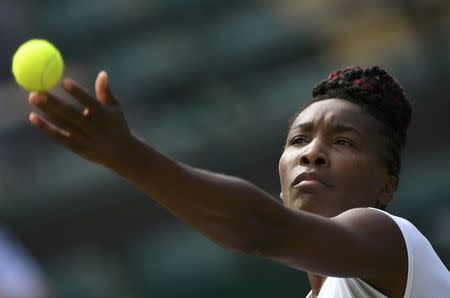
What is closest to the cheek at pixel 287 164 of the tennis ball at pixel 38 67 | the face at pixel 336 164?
the face at pixel 336 164

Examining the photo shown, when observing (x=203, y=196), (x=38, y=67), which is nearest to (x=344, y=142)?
(x=203, y=196)

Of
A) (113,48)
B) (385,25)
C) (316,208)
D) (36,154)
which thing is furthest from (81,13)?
(316,208)

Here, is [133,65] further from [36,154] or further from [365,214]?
[365,214]

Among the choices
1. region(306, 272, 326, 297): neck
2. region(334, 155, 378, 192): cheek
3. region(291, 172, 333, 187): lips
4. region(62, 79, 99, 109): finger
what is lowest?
region(62, 79, 99, 109): finger

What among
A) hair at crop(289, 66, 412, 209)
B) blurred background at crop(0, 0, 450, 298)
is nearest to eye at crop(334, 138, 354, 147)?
hair at crop(289, 66, 412, 209)

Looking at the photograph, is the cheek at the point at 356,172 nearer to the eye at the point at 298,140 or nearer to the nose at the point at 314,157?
the nose at the point at 314,157

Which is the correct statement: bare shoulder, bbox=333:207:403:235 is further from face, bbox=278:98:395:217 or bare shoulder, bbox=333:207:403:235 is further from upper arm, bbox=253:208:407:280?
face, bbox=278:98:395:217

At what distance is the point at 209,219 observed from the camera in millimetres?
2395

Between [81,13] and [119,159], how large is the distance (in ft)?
33.1

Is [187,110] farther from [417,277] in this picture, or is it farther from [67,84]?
[67,84]

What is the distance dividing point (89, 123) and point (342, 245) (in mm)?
768

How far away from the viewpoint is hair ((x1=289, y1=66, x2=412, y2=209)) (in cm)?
328

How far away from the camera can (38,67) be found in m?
2.19

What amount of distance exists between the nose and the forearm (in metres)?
0.68
